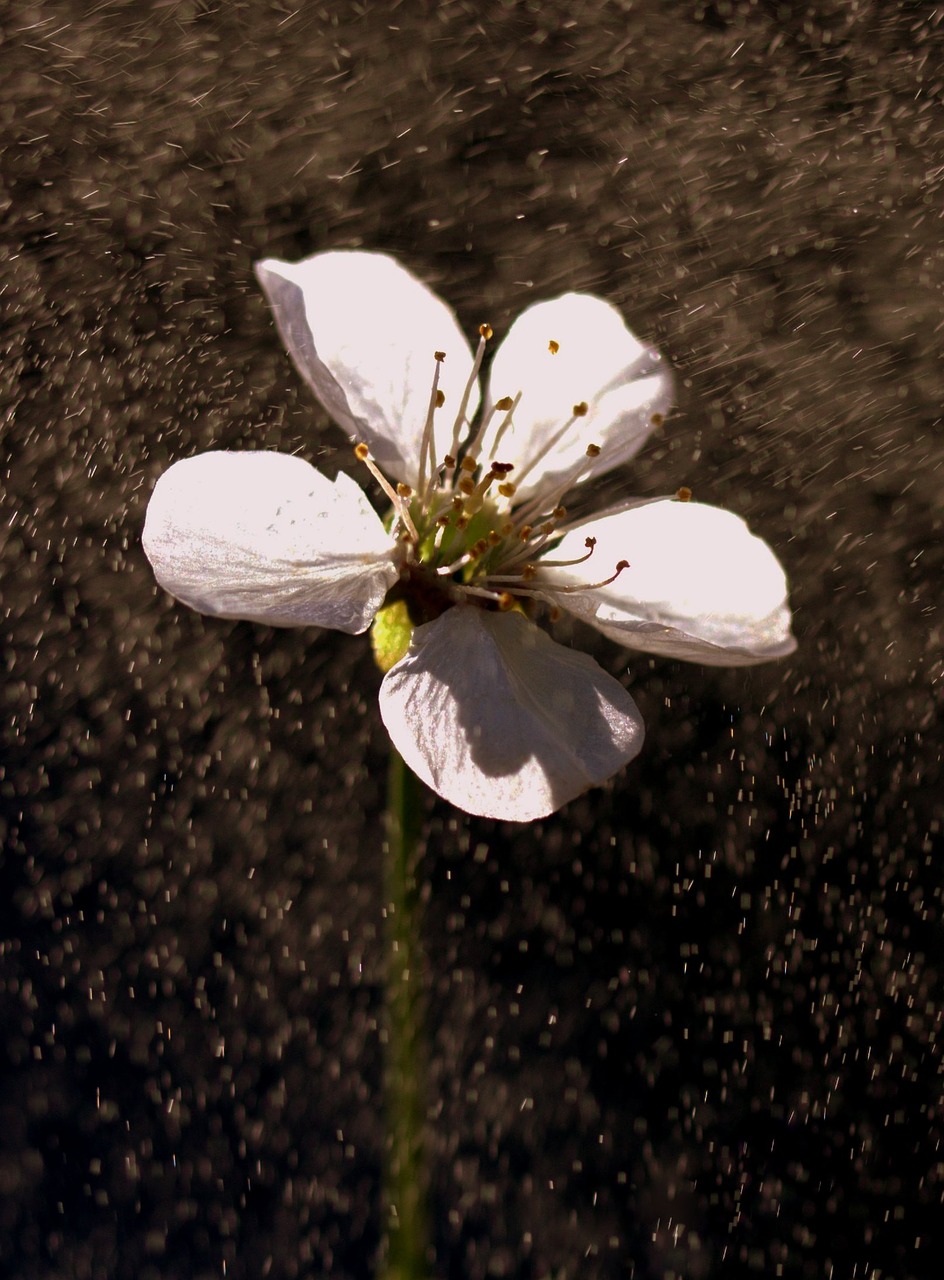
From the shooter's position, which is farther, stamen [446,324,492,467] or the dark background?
the dark background

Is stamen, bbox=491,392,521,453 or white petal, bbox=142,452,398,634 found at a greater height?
white petal, bbox=142,452,398,634

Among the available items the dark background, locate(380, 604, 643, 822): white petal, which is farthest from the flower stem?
the dark background

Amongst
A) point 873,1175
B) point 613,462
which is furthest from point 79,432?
point 873,1175

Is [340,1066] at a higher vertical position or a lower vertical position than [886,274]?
lower

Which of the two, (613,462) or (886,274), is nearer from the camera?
(613,462)

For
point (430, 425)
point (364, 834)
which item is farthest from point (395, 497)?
point (364, 834)

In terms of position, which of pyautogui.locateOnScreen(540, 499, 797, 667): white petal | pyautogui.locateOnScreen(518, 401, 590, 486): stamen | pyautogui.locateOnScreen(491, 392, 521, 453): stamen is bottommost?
pyautogui.locateOnScreen(540, 499, 797, 667): white petal

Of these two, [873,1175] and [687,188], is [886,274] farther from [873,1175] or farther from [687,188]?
[873,1175]

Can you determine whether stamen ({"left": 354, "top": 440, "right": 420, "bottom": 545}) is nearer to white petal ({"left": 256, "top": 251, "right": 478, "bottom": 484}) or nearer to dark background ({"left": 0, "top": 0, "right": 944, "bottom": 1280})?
white petal ({"left": 256, "top": 251, "right": 478, "bottom": 484})

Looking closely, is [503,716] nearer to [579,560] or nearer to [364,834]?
[579,560]
